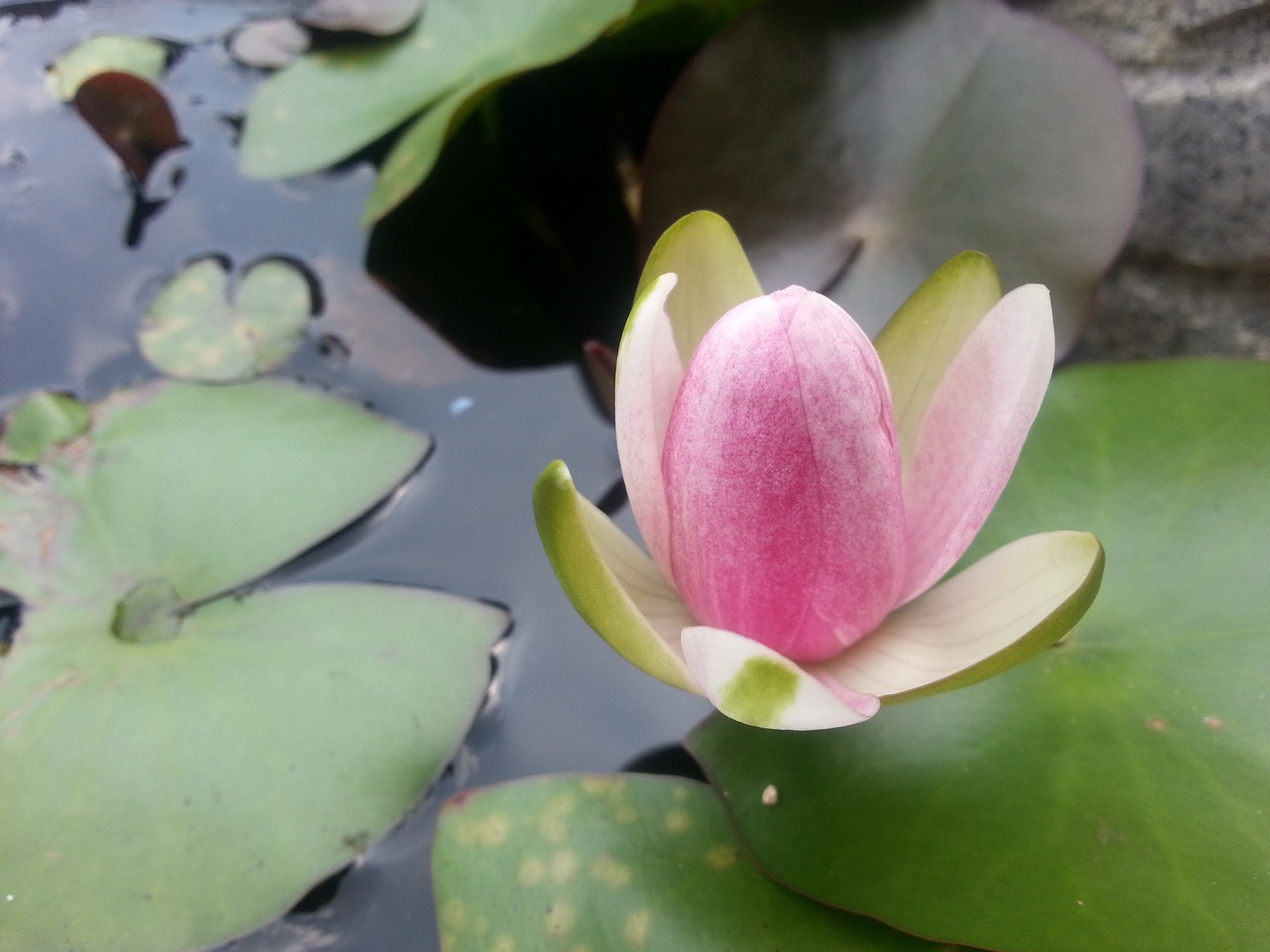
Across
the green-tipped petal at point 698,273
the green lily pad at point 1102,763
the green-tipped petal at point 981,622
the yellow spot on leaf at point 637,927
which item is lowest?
the yellow spot on leaf at point 637,927

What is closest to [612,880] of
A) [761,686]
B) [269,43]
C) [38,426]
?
[761,686]

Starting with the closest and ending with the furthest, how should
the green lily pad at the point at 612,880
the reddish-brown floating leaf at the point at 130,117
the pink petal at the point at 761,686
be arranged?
the pink petal at the point at 761,686
the green lily pad at the point at 612,880
the reddish-brown floating leaf at the point at 130,117

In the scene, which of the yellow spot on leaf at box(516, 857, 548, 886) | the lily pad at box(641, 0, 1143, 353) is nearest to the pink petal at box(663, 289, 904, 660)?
the yellow spot on leaf at box(516, 857, 548, 886)

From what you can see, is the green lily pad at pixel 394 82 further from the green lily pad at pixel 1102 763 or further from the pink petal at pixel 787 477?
the green lily pad at pixel 1102 763

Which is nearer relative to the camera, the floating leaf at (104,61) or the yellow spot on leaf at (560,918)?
the yellow spot on leaf at (560,918)

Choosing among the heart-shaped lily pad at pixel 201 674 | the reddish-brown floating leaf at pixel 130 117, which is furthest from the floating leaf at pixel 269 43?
the heart-shaped lily pad at pixel 201 674

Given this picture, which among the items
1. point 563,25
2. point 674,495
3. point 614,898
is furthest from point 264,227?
point 614,898

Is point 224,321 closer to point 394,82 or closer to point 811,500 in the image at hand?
point 394,82

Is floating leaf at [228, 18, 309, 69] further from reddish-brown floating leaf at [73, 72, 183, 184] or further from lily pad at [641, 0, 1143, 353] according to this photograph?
lily pad at [641, 0, 1143, 353]
